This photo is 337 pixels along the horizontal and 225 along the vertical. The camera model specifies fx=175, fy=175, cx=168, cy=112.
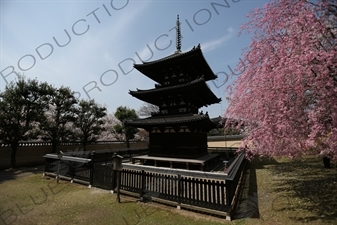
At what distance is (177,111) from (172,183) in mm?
8226

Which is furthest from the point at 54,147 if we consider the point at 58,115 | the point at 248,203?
the point at 248,203

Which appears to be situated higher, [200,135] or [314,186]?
[200,135]

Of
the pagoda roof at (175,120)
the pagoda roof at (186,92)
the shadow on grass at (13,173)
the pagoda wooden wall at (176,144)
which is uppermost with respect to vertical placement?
the pagoda roof at (186,92)

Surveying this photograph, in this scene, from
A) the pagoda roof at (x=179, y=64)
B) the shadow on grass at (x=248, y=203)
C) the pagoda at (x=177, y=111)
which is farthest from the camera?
the pagoda roof at (x=179, y=64)

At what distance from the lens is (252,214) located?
5590mm

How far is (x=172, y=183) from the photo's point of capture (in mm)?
6555

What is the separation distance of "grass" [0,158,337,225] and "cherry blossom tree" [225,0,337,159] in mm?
1955

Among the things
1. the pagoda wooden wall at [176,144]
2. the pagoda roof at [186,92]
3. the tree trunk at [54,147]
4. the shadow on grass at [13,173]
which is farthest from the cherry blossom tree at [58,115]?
the pagoda wooden wall at [176,144]

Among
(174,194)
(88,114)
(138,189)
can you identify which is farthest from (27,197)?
(88,114)

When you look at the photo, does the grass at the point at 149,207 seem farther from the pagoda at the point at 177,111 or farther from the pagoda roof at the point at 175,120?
the pagoda at the point at 177,111

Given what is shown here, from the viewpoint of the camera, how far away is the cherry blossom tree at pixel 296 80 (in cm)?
476

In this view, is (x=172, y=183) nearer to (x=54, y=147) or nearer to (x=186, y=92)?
(x=186, y=92)

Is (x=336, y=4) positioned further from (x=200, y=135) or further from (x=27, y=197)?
(x=27, y=197)

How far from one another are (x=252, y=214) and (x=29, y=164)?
18.8 meters
